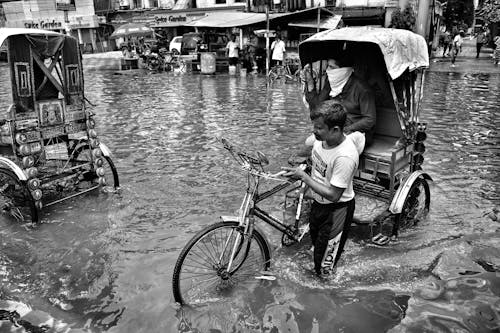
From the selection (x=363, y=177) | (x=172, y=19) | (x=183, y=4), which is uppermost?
(x=183, y=4)

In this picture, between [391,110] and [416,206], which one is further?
[391,110]

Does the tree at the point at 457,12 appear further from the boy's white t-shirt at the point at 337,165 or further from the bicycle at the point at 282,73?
the boy's white t-shirt at the point at 337,165

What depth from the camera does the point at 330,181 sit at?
10.7ft

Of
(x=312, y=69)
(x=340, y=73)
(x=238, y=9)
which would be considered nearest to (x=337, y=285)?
(x=340, y=73)

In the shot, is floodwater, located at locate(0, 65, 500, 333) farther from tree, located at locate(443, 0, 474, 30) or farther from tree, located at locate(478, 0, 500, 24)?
tree, located at locate(443, 0, 474, 30)

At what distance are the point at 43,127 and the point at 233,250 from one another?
10.9 ft

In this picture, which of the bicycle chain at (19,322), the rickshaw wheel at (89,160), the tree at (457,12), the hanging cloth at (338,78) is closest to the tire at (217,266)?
the bicycle chain at (19,322)

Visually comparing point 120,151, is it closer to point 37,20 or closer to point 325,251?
point 325,251

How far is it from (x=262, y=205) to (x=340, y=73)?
205cm

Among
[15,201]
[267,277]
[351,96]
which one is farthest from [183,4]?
[267,277]

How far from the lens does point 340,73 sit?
504 cm

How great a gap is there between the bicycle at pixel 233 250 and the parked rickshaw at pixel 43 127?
2.53 metres

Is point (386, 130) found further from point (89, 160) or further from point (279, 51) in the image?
point (279, 51)

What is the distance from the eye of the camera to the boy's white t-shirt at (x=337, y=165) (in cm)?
320
